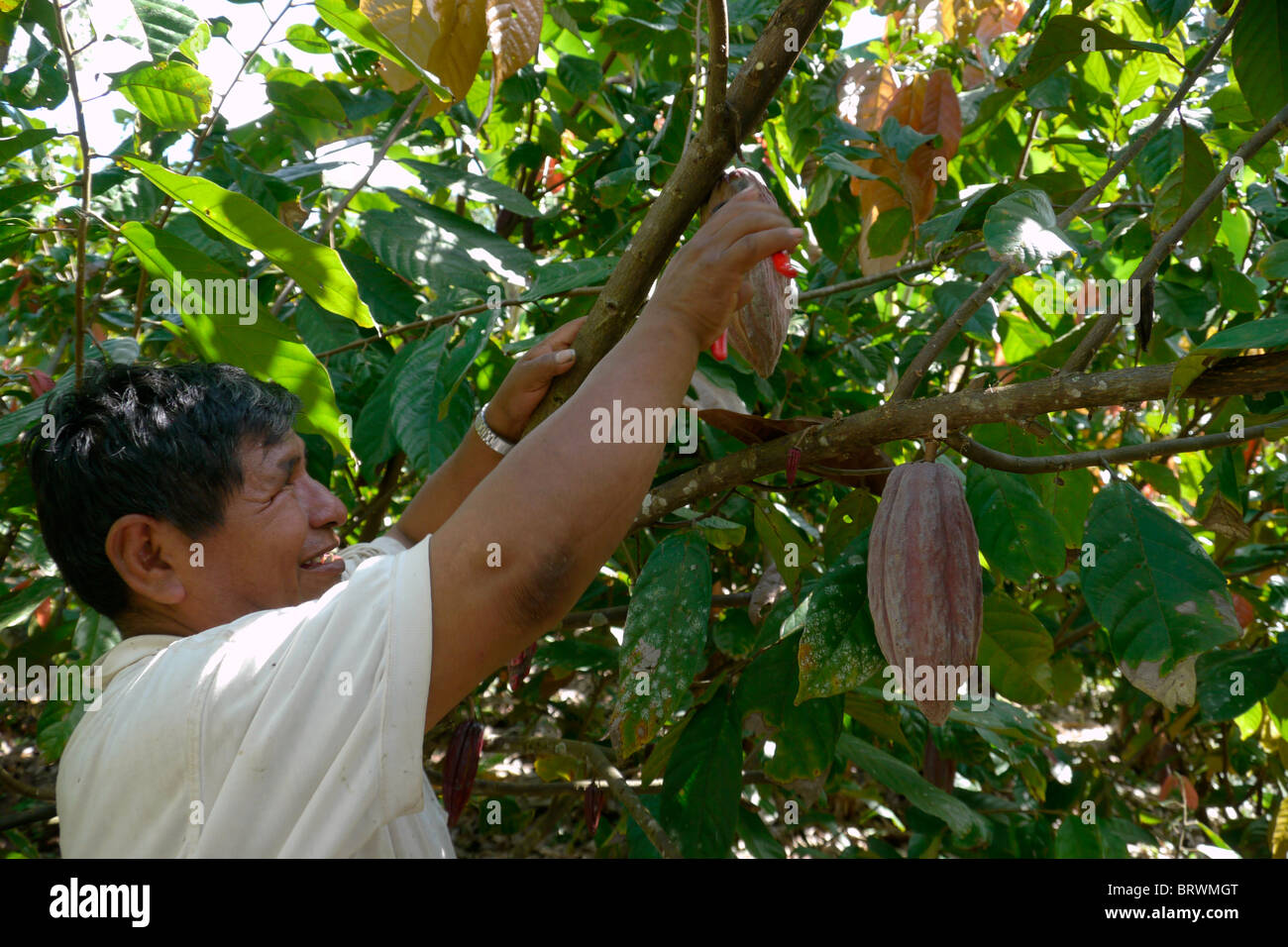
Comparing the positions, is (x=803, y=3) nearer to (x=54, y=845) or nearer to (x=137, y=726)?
(x=137, y=726)

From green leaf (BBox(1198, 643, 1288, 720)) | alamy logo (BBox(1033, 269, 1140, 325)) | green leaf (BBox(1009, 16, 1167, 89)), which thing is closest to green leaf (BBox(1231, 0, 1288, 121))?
green leaf (BBox(1009, 16, 1167, 89))

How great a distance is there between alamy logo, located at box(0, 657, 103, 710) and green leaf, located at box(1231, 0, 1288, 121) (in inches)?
59.8

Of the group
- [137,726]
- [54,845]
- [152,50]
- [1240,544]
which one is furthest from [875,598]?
[54,845]

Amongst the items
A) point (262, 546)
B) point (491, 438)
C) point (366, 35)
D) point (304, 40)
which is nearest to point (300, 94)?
point (304, 40)

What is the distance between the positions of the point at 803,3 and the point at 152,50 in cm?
75

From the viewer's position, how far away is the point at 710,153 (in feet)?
→ 3.13

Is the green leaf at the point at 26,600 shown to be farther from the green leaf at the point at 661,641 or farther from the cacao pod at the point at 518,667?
the green leaf at the point at 661,641

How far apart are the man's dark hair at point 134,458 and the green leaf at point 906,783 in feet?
3.59

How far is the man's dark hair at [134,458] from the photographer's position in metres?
1.12

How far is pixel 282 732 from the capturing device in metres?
0.85

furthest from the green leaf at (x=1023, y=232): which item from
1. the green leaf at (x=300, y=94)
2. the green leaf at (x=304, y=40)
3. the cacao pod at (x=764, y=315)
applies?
the green leaf at (x=304, y=40)

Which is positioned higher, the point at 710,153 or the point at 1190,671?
the point at 710,153

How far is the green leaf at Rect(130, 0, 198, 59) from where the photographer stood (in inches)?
46.9

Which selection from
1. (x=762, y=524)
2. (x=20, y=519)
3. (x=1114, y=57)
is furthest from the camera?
(x=1114, y=57)
